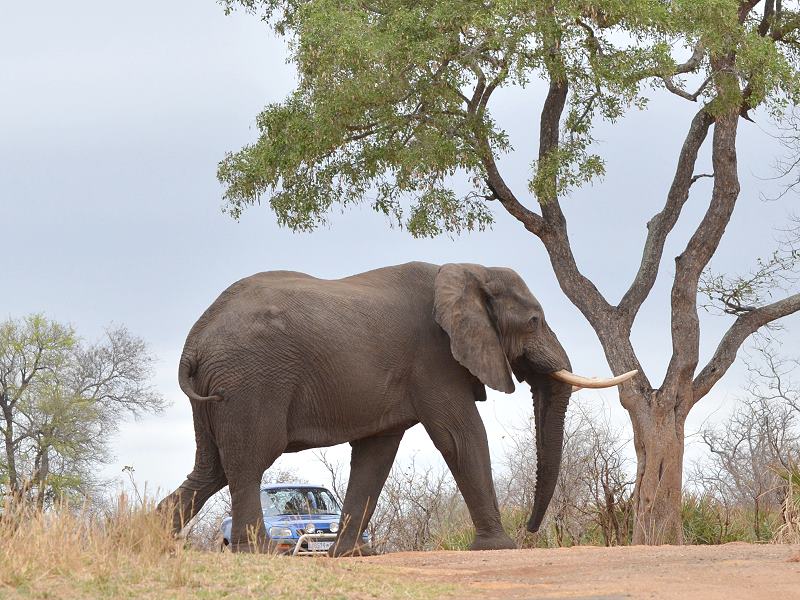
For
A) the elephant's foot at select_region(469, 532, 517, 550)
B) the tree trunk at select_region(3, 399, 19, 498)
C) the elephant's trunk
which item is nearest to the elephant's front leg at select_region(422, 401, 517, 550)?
the elephant's foot at select_region(469, 532, 517, 550)

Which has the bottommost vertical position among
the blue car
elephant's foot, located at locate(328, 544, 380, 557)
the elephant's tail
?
elephant's foot, located at locate(328, 544, 380, 557)

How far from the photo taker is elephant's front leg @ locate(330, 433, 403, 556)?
42.7 ft

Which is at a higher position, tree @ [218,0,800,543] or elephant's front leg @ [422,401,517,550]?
tree @ [218,0,800,543]

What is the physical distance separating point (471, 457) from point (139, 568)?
4.86m

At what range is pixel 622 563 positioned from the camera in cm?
1027

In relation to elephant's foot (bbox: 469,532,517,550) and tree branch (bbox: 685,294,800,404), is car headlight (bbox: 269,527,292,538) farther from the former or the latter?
tree branch (bbox: 685,294,800,404)

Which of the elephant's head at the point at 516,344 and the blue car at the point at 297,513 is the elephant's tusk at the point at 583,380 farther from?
the blue car at the point at 297,513

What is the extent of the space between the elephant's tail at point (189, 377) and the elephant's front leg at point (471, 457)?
2.10m

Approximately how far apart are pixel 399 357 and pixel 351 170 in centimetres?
1009

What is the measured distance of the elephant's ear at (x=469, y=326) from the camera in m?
12.4

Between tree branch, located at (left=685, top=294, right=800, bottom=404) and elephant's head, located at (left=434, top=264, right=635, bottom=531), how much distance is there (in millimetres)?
8491

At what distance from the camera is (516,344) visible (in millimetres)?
13125

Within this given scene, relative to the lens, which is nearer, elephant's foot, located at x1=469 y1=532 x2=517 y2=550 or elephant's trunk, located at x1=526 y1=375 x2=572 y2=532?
elephant's foot, located at x1=469 y1=532 x2=517 y2=550

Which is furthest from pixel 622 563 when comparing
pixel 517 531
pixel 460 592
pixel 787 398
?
pixel 787 398
